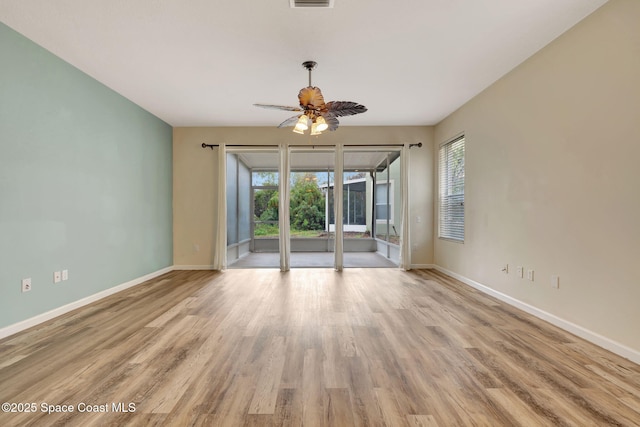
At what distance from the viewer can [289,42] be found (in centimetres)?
308

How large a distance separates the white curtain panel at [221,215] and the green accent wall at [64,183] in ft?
3.93

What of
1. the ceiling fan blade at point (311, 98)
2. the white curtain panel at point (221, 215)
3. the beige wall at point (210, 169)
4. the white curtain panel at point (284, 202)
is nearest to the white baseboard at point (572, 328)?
the beige wall at point (210, 169)

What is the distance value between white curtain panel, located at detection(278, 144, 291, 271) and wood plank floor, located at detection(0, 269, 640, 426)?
2.27 metres

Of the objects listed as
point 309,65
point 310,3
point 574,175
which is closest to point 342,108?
point 309,65

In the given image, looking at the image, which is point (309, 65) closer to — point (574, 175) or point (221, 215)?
point (574, 175)

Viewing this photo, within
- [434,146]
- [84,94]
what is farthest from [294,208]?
[84,94]

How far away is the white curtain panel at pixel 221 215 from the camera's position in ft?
19.5

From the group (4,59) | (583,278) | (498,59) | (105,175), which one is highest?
(498,59)

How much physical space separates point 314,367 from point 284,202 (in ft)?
13.6

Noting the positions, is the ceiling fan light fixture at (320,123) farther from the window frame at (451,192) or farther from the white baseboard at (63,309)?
the white baseboard at (63,309)

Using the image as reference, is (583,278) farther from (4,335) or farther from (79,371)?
(4,335)

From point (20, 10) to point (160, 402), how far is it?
3352mm

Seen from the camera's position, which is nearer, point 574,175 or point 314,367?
point 314,367

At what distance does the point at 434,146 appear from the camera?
6070 millimetres
